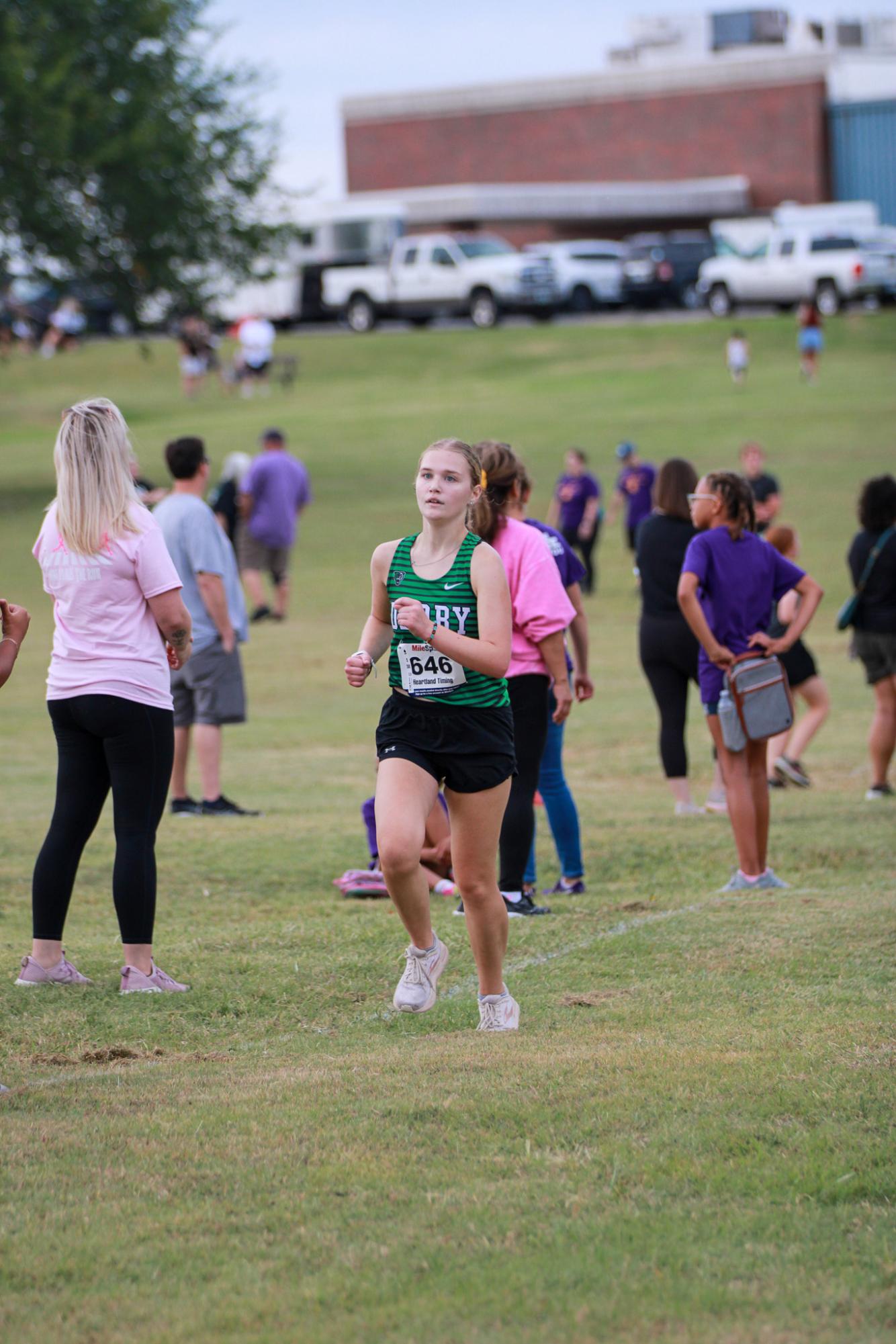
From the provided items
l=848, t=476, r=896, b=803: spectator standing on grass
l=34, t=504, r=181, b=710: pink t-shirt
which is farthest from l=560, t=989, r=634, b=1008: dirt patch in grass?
l=848, t=476, r=896, b=803: spectator standing on grass

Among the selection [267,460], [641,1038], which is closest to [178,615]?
[641,1038]

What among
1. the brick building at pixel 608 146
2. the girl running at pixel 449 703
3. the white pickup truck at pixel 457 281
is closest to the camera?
the girl running at pixel 449 703

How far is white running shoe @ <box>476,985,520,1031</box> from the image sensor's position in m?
5.39

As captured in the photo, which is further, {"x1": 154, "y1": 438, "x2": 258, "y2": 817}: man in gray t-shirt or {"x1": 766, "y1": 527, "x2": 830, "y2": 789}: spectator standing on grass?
{"x1": 766, "y1": 527, "x2": 830, "y2": 789}: spectator standing on grass

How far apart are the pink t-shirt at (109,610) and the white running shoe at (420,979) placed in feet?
4.12

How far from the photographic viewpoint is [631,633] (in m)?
19.2

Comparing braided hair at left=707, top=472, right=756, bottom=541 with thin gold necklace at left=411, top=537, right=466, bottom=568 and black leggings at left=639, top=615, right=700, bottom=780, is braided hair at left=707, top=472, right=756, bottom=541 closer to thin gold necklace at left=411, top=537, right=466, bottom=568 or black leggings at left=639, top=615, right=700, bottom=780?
black leggings at left=639, top=615, right=700, bottom=780

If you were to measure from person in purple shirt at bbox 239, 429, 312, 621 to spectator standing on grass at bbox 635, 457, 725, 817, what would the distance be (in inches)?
351

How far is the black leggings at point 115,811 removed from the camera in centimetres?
586

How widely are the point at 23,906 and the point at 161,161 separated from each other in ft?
74.5

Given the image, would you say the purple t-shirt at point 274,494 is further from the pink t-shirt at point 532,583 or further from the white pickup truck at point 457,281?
the white pickup truck at point 457,281

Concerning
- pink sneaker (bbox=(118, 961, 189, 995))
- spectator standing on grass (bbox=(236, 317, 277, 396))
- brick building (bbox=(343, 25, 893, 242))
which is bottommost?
pink sneaker (bbox=(118, 961, 189, 995))

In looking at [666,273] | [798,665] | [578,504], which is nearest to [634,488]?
[578,504]

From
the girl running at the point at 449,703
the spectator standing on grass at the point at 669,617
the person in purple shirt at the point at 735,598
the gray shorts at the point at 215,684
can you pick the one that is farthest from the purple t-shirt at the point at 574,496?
the girl running at the point at 449,703
